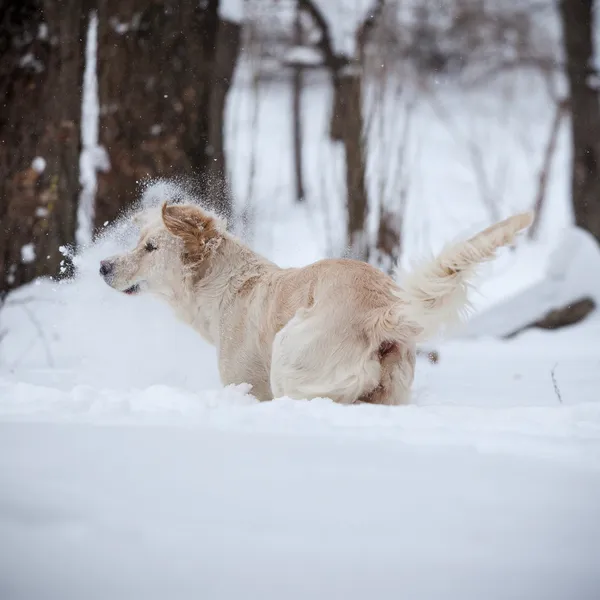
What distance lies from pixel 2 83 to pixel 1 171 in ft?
2.97

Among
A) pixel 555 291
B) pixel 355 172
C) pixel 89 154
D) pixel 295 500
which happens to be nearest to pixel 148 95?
pixel 89 154

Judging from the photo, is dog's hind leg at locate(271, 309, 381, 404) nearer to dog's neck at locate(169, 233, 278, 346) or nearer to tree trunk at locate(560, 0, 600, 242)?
dog's neck at locate(169, 233, 278, 346)

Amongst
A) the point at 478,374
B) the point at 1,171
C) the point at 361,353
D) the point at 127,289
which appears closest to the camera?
the point at 361,353

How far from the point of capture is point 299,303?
381 cm

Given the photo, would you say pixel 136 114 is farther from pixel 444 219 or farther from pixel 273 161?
pixel 273 161

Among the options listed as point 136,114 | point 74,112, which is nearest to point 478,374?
point 136,114

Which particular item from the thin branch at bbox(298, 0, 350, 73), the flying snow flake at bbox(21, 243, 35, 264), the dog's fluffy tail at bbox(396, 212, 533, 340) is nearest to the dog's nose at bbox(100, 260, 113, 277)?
the dog's fluffy tail at bbox(396, 212, 533, 340)

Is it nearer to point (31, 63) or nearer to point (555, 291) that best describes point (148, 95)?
point (31, 63)

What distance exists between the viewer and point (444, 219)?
18.3 metres

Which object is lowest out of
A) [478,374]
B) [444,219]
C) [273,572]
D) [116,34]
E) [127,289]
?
[444,219]

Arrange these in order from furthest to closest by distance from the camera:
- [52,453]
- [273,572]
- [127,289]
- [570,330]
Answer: [570,330] < [127,289] < [52,453] < [273,572]

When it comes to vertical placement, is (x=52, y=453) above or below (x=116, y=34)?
below

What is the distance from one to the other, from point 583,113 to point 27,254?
7967 mm

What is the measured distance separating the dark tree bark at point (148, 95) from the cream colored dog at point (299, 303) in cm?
142
